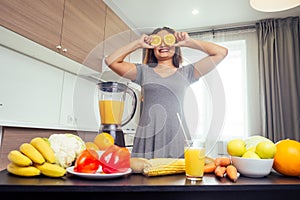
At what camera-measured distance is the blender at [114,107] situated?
0.66m

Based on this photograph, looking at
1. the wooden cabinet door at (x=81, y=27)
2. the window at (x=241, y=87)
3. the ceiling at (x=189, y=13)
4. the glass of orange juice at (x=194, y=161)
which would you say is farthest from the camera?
the window at (x=241, y=87)

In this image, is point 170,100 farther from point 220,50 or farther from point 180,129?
point 220,50

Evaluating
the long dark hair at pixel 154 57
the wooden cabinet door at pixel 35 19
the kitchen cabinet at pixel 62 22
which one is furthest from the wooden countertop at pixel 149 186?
the wooden cabinet door at pixel 35 19

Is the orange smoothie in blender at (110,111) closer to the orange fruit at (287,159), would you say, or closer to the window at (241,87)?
the orange fruit at (287,159)

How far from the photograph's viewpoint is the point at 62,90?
7.14 feet

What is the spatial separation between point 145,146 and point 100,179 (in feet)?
0.61

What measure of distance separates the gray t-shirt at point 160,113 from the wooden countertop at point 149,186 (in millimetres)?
92

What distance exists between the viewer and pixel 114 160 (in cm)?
56

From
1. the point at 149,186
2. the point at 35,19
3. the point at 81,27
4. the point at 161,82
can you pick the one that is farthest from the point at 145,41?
the point at 81,27

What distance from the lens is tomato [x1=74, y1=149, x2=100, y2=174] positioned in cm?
56

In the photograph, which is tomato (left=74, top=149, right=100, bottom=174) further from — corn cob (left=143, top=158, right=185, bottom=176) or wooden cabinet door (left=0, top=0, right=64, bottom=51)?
wooden cabinet door (left=0, top=0, right=64, bottom=51)

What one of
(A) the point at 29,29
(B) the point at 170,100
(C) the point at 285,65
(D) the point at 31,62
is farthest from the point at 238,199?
(C) the point at 285,65

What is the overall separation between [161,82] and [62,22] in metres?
1.36

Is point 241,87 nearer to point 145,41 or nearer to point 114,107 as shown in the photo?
point 145,41
